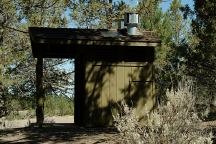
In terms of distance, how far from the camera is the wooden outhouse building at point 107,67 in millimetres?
14516

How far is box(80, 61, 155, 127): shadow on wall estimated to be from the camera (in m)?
14.5

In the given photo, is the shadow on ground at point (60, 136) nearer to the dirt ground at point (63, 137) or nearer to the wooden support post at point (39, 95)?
the dirt ground at point (63, 137)

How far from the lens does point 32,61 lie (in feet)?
94.1

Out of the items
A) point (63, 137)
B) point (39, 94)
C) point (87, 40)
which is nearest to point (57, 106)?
point (39, 94)

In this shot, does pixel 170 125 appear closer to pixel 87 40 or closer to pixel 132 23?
pixel 87 40

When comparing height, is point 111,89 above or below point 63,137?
above

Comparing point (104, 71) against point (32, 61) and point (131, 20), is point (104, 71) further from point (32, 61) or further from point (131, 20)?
point (32, 61)

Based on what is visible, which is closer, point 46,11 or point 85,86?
point 85,86

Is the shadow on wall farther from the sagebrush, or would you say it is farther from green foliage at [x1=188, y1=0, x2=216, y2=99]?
the sagebrush

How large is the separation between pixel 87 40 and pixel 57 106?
67.6ft

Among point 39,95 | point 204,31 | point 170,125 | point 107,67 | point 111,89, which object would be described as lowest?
point 170,125

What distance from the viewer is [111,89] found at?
14.8 metres

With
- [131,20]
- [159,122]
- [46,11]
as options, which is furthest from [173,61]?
[159,122]

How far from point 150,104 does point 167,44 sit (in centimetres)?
2203
